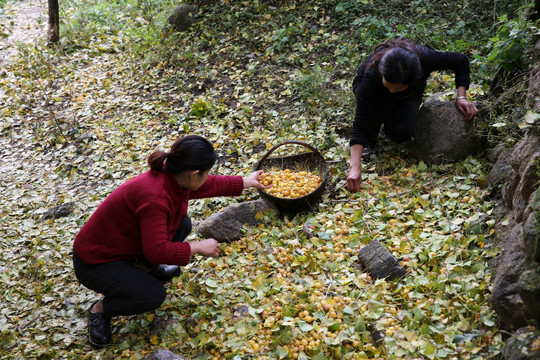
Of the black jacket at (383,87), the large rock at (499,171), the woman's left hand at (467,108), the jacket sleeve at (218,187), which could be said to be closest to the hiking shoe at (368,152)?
the black jacket at (383,87)

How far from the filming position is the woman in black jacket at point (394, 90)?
3.45m

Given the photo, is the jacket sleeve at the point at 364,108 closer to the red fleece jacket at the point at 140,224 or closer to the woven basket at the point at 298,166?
the woven basket at the point at 298,166

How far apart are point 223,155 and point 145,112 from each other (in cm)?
173

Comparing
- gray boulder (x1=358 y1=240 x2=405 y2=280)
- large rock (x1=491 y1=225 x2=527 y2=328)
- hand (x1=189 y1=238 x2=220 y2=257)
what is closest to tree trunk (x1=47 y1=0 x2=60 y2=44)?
hand (x1=189 y1=238 x2=220 y2=257)

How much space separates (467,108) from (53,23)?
7.41 meters

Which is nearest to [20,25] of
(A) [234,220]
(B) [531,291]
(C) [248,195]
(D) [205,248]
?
(C) [248,195]

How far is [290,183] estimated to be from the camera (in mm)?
4035

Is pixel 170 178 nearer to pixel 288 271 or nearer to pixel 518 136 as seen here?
pixel 288 271

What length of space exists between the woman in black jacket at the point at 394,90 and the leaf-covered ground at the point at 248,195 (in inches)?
11.9

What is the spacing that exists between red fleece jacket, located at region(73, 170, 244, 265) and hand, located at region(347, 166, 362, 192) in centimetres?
147

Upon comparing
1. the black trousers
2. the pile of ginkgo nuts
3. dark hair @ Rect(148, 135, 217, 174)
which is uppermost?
dark hair @ Rect(148, 135, 217, 174)

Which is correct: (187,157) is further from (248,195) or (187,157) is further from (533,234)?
(533,234)

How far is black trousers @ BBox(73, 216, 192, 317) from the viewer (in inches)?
120

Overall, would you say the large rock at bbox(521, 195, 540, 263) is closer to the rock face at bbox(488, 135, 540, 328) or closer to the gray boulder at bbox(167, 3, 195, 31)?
the rock face at bbox(488, 135, 540, 328)
